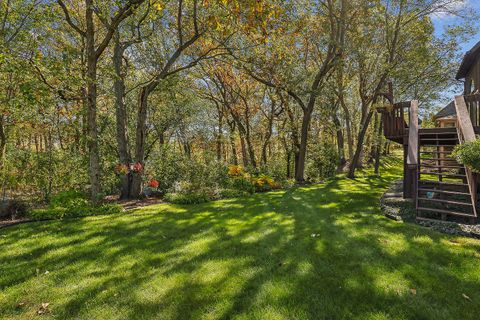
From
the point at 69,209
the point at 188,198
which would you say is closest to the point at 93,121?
the point at 69,209

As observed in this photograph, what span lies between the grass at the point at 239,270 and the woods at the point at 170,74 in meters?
3.39

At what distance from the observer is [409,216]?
232 inches

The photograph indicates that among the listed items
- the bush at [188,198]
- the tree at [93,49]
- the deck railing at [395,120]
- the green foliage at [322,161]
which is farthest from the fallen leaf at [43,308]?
the green foliage at [322,161]

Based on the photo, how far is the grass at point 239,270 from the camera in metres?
2.92

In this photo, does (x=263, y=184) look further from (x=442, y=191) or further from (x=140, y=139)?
(x=442, y=191)

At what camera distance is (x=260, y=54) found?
10.9 meters

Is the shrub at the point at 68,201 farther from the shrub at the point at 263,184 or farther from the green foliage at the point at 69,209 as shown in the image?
the shrub at the point at 263,184

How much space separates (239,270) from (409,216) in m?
4.47

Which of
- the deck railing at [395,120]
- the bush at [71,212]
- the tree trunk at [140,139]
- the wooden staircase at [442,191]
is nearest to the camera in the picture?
the wooden staircase at [442,191]

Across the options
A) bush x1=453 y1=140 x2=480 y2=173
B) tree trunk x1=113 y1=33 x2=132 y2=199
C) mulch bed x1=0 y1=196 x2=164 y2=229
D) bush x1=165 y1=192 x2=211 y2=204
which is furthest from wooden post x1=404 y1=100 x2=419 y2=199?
tree trunk x1=113 y1=33 x2=132 y2=199

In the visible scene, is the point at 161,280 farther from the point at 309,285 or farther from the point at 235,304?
the point at 309,285

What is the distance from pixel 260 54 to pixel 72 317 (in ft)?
34.8

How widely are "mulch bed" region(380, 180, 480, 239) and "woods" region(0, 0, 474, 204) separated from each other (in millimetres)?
3243

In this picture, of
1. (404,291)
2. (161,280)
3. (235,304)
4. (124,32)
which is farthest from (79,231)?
(124,32)
